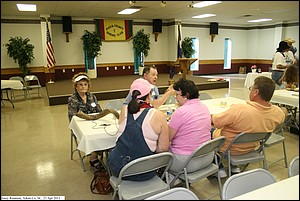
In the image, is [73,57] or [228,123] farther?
[73,57]

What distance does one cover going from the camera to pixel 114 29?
31.9 ft

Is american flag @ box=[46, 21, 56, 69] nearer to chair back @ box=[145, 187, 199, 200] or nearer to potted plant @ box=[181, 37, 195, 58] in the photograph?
potted plant @ box=[181, 37, 195, 58]

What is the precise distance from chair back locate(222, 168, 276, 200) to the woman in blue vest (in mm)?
617

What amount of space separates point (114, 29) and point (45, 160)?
755 centimetres

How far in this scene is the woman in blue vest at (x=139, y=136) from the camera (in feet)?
5.63

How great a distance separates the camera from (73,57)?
9398 mm

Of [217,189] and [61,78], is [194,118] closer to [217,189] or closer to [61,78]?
[217,189]

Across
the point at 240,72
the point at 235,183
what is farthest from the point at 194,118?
the point at 240,72

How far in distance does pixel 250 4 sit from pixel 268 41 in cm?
918

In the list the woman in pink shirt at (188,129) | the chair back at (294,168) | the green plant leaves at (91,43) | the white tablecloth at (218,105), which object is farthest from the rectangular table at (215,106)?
the green plant leaves at (91,43)

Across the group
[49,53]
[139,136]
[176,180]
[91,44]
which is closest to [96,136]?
[139,136]

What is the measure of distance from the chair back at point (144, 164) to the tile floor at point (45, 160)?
0.88 feet

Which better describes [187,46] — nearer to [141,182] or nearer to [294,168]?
[141,182]

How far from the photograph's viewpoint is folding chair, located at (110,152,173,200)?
62.3 inches
